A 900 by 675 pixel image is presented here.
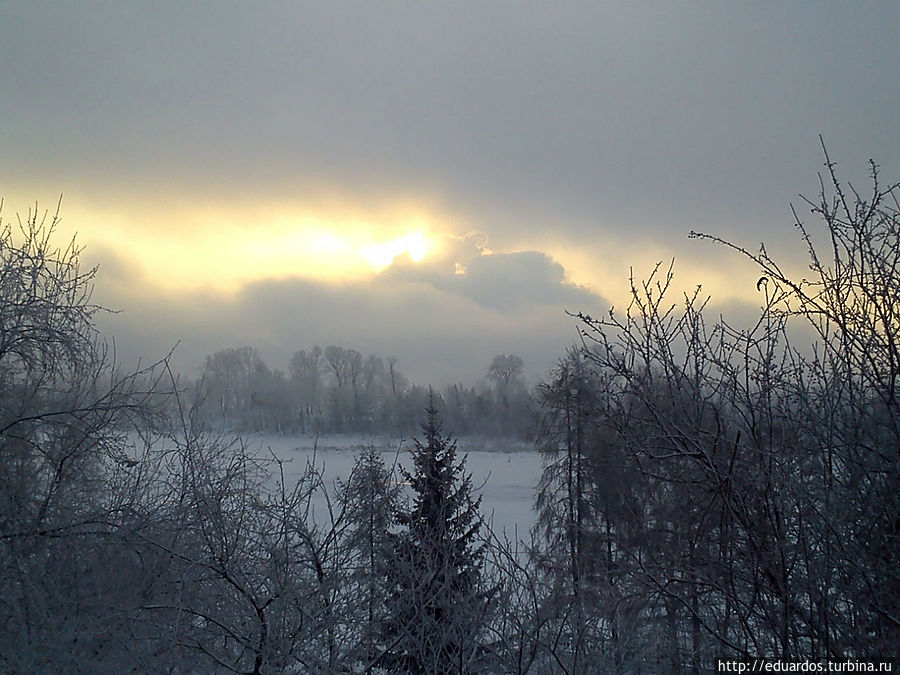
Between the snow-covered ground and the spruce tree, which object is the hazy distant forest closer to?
the spruce tree

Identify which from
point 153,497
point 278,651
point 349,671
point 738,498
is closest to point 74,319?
point 153,497

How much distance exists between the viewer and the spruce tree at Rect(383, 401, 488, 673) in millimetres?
6477

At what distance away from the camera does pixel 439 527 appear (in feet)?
29.4

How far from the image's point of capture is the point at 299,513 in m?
7.54

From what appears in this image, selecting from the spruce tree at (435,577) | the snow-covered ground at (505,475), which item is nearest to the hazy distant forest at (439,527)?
the spruce tree at (435,577)

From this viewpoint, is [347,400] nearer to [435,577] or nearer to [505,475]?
[505,475]

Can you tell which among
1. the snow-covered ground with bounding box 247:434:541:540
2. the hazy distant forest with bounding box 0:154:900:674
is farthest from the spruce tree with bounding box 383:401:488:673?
the snow-covered ground with bounding box 247:434:541:540

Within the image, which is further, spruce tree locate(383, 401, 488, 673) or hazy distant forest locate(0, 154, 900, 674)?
spruce tree locate(383, 401, 488, 673)

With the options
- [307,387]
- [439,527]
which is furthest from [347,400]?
[439,527]

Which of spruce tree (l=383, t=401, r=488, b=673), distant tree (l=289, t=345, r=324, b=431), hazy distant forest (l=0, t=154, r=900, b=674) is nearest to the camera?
hazy distant forest (l=0, t=154, r=900, b=674)

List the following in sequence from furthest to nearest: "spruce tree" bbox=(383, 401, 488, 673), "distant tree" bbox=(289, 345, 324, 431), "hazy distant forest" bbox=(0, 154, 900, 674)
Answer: "distant tree" bbox=(289, 345, 324, 431), "spruce tree" bbox=(383, 401, 488, 673), "hazy distant forest" bbox=(0, 154, 900, 674)

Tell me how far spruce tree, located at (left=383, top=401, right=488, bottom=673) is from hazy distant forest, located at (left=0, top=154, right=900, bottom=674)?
0.07 m

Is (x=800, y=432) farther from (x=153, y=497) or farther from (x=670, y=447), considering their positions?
(x=153, y=497)

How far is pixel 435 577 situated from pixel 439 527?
1155 mm
